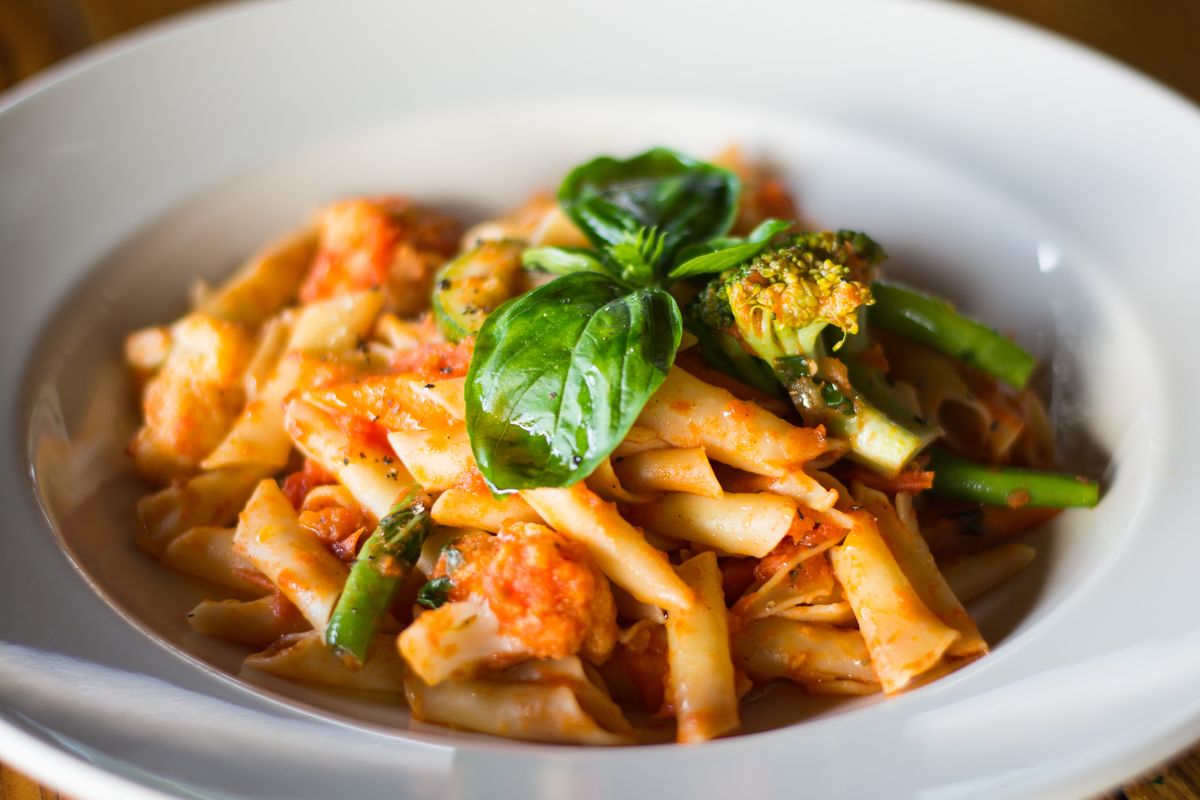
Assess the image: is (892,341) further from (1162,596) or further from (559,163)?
(559,163)

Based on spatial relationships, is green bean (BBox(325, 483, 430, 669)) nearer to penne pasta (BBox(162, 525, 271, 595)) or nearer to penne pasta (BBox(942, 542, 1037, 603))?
penne pasta (BBox(162, 525, 271, 595))

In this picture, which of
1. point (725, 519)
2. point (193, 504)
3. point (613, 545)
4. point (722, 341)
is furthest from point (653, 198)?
point (193, 504)

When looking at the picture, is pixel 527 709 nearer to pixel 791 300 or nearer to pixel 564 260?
pixel 791 300

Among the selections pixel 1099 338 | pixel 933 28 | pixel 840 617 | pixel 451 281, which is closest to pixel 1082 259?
pixel 1099 338

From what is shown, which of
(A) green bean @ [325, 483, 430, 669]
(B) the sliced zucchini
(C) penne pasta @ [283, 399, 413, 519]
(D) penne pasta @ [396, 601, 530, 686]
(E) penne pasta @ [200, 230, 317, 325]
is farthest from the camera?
(E) penne pasta @ [200, 230, 317, 325]

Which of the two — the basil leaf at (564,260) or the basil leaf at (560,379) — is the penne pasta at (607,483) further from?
the basil leaf at (564,260)

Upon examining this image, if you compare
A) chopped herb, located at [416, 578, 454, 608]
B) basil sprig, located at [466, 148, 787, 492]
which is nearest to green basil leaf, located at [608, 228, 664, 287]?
basil sprig, located at [466, 148, 787, 492]

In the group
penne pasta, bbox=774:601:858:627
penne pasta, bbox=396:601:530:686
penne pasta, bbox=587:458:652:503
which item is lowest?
penne pasta, bbox=774:601:858:627

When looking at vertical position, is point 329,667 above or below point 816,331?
below
